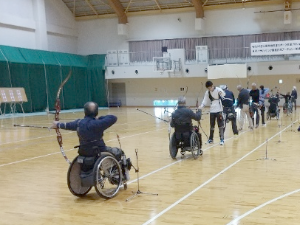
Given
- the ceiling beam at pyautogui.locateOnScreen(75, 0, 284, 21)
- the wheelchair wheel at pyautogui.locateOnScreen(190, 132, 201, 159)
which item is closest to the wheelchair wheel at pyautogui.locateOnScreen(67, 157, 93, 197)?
the wheelchair wheel at pyautogui.locateOnScreen(190, 132, 201, 159)

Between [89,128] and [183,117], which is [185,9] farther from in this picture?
[89,128]

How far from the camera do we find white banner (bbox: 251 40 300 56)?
23.0 metres

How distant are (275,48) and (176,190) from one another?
66.5 feet

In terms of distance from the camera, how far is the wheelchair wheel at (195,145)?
A: 7.21 metres

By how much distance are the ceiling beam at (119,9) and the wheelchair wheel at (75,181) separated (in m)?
23.5

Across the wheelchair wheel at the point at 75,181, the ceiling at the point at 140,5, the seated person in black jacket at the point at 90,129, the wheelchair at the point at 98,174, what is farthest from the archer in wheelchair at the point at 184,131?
the ceiling at the point at 140,5

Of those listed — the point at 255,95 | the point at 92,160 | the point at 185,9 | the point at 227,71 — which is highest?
the point at 185,9

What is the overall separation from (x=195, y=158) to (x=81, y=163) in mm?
3053

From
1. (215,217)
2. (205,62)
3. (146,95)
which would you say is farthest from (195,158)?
(146,95)

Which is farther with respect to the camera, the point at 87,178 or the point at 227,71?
the point at 227,71

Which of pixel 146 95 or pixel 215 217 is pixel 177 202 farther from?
pixel 146 95

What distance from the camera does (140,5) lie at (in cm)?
2788

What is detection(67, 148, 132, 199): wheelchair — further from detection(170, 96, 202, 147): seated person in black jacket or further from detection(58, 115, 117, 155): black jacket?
detection(170, 96, 202, 147): seated person in black jacket

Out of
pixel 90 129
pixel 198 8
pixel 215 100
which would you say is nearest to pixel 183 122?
pixel 215 100
